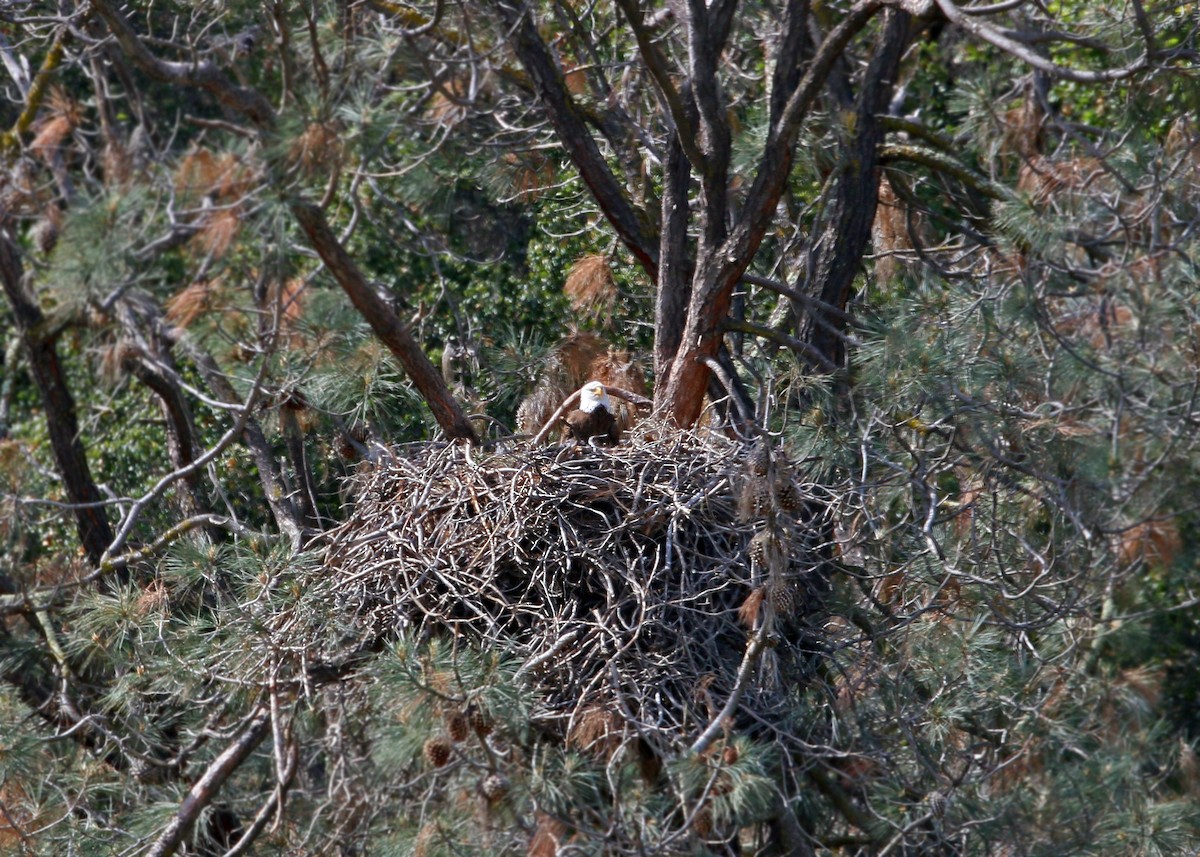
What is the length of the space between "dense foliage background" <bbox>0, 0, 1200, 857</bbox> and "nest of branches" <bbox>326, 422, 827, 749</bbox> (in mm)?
88

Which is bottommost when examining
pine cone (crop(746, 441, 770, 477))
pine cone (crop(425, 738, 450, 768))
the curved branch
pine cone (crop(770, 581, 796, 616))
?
pine cone (crop(770, 581, 796, 616))

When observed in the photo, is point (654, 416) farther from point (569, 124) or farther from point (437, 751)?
point (437, 751)

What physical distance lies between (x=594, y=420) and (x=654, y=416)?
189mm

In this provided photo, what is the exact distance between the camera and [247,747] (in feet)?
12.1

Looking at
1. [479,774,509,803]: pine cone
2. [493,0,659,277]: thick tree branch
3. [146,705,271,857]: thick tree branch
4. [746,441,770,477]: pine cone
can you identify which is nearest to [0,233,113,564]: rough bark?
[146,705,271,857]: thick tree branch

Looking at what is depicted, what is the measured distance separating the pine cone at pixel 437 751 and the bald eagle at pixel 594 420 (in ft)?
4.34

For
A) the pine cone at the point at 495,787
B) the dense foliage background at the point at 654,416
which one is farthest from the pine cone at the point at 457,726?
the pine cone at the point at 495,787

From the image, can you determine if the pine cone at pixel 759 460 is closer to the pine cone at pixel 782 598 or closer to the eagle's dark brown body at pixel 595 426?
the pine cone at pixel 782 598

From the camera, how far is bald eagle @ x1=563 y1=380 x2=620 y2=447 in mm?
4320

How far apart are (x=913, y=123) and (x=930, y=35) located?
312cm

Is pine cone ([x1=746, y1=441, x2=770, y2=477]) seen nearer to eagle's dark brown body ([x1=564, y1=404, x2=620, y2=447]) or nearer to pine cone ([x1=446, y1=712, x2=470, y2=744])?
eagle's dark brown body ([x1=564, y1=404, x2=620, y2=447])

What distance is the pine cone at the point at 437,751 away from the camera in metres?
3.12

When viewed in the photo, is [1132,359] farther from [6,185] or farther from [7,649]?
[6,185]

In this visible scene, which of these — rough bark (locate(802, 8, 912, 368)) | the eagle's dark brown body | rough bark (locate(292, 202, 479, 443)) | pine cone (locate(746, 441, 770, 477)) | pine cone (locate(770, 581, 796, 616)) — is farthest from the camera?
rough bark (locate(802, 8, 912, 368))
